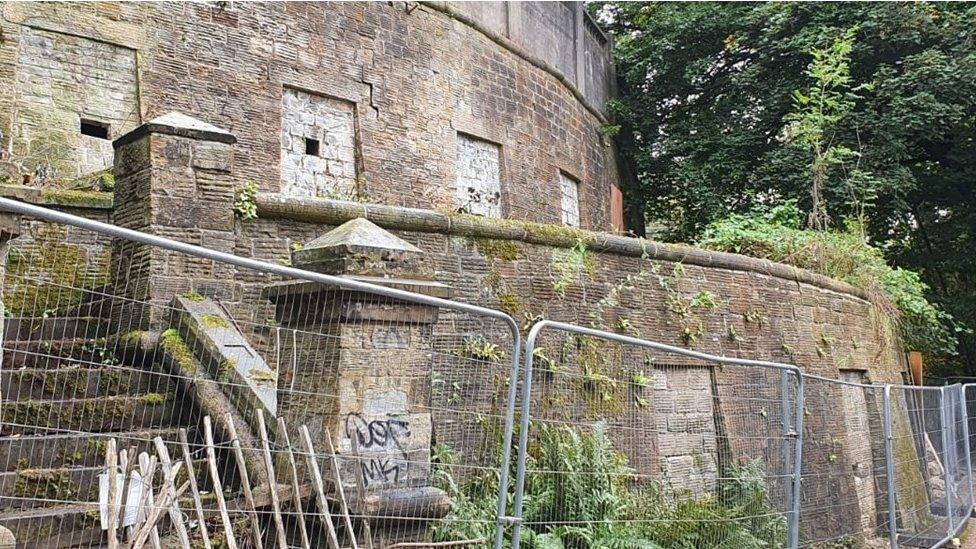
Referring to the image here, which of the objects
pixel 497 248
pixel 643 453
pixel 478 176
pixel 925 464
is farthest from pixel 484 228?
pixel 478 176

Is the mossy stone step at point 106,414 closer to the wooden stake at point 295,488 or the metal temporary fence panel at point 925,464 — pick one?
the wooden stake at point 295,488

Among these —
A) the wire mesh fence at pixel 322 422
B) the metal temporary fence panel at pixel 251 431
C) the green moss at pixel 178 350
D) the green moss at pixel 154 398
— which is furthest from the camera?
the green moss at pixel 178 350

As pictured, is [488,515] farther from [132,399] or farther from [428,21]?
[428,21]

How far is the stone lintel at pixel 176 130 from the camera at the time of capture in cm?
570

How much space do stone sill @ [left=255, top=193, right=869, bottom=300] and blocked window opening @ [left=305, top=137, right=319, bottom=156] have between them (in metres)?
5.41

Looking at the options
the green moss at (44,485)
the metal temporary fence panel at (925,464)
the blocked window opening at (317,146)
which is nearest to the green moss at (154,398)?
the green moss at (44,485)

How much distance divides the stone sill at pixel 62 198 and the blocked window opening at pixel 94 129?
3.79 metres

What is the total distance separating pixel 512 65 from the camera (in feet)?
50.5

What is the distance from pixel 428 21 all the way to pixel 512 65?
84.9 inches

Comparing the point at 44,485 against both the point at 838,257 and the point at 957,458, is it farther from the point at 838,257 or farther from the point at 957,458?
the point at 838,257

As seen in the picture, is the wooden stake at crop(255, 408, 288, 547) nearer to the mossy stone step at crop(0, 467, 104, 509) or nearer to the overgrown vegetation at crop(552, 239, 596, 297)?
the mossy stone step at crop(0, 467, 104, 509)

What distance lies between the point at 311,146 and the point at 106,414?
802cm

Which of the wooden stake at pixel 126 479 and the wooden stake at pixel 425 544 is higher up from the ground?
the wooden stake at pixel 126 479

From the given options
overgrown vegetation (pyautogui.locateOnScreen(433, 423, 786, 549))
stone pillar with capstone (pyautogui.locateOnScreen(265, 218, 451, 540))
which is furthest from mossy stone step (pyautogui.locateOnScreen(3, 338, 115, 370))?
overgrown vegetation (pyautogui.locateOnScreen(433, 423, 786, 549))
